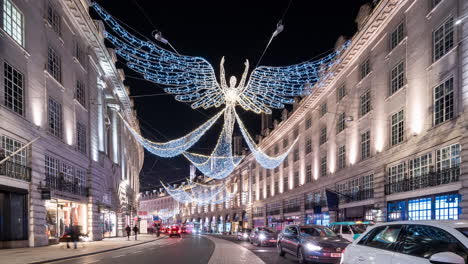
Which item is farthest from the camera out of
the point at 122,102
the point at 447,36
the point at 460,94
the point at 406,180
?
the point at 122,102

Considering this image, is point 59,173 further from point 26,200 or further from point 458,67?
point 458,67

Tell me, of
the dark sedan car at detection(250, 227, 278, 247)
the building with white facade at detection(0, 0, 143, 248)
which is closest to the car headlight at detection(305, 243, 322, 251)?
the dark sedan car at detection(250, 227, 278, 247)

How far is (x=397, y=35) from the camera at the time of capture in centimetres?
2898

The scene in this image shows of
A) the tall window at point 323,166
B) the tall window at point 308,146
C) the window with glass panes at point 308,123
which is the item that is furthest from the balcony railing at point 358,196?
the window with glass panes at point 308,123

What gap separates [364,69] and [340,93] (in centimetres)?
612

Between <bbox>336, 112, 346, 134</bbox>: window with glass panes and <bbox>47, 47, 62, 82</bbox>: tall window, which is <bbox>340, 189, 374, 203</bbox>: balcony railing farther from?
<bbox>47, 47, 62, 82</bbox>: tall window

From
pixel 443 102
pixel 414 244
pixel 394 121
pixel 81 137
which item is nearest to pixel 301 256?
pixel 414 244

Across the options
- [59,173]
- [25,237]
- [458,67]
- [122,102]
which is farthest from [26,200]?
[122,102]

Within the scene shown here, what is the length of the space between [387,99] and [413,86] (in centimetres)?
378

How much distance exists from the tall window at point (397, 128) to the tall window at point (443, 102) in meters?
3.91

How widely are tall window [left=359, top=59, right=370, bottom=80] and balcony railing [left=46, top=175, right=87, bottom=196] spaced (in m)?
24.0

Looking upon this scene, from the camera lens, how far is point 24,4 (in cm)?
2483

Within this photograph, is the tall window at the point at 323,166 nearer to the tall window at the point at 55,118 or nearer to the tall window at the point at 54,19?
the tall window at the point at 55,118

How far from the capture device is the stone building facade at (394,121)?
22.2 metres
